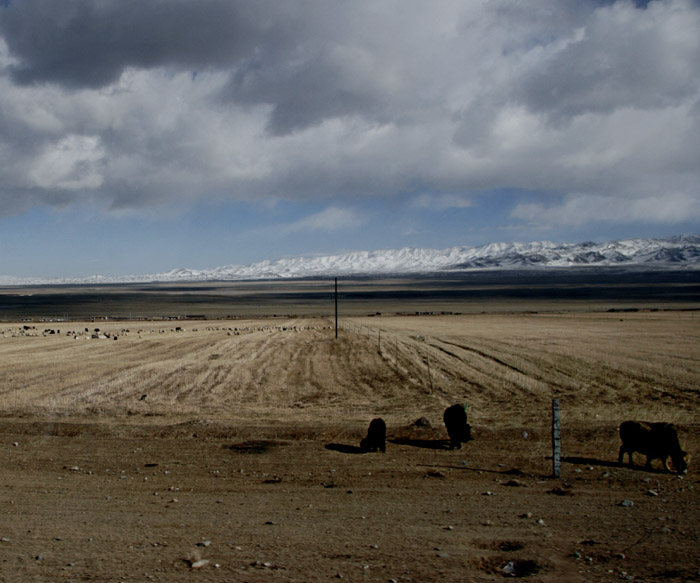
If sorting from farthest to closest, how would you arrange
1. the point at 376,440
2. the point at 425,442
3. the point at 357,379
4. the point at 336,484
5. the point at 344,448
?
the point at 357,379, the point at 425,442, the point at 344,448, the point at 376,440, the point at 336,484

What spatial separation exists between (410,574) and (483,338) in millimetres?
42698

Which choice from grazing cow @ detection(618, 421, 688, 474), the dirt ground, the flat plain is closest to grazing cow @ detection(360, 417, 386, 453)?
the dirt ground

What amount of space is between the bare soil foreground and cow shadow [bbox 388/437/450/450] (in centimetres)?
11

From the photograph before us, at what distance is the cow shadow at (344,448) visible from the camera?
14.1 meters

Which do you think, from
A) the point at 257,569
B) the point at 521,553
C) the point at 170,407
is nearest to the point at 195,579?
the point at 257,569

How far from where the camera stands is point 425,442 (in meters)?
15.5

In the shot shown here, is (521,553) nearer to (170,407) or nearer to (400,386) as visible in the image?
(170,407)

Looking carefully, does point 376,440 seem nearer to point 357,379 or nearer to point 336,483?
point 336,483

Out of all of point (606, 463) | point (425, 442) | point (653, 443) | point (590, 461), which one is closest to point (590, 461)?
point (590, 461)

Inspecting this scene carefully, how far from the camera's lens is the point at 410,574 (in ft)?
24.5

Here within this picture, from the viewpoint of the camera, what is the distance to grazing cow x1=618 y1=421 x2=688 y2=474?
39.9 feet

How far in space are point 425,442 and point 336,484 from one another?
476cm

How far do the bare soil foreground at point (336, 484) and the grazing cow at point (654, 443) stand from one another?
388 millimetres

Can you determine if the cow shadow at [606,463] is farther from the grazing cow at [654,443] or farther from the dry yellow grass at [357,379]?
the dry yellow grass at [357,379]
